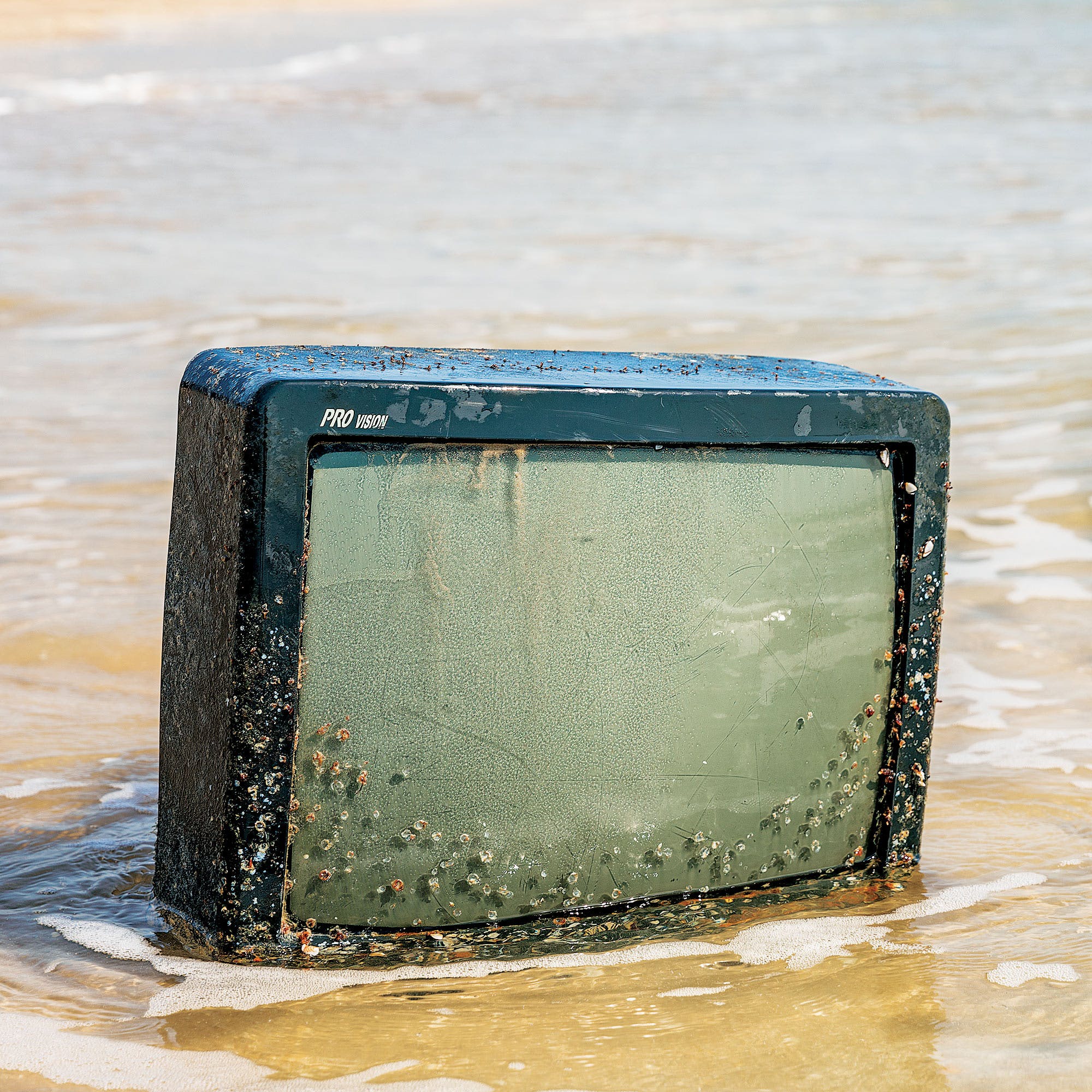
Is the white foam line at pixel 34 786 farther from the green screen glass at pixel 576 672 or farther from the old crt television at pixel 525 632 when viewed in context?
the green screen glass at pixel 576 672

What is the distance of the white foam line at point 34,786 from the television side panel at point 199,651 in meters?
0.79

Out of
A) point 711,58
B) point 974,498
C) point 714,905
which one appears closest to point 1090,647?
point 974,498

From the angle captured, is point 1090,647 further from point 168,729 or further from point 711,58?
point 711,58

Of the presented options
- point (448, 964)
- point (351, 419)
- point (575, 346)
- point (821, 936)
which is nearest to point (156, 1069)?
point (448, 964)

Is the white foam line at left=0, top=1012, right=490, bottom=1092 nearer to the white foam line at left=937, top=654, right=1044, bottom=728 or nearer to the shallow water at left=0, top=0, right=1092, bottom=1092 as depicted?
the shallow water at left=0, top=0, right=1092, bottom=1092

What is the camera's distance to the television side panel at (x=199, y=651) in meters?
1.93

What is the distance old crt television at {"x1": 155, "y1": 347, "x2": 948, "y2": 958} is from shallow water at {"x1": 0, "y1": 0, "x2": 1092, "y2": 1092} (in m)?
0.18

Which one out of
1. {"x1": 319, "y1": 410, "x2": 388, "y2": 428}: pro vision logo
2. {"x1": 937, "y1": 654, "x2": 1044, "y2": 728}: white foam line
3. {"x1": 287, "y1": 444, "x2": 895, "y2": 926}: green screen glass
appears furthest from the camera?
{"x1": 937, "y1": 654, "x2": 1044, "y2": 728}: white foam line

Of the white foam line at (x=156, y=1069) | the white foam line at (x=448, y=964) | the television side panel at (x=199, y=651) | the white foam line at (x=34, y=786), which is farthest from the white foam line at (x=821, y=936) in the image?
the white foam line at (x=34, y=786)

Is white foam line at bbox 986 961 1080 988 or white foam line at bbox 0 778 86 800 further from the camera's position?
white foam line at bbox 0 778 86 800

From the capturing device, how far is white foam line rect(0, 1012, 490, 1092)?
74.3 inches

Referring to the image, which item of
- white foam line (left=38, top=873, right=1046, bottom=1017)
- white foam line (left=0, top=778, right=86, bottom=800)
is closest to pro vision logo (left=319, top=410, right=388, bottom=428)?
white foam line (left=38, top=873, right=1046, bottom=1017)

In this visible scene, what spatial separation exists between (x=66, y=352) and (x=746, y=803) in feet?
20.6

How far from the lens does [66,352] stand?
7.64 metres
